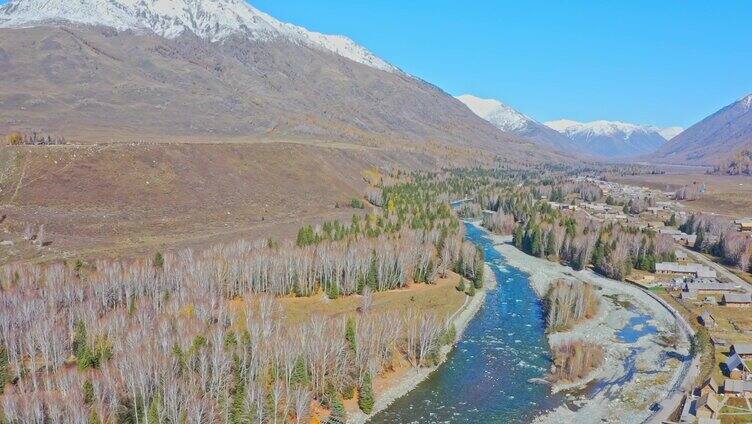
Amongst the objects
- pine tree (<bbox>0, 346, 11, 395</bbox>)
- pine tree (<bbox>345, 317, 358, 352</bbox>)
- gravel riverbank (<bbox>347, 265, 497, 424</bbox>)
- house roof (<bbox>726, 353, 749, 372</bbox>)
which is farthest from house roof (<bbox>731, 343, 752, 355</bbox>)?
pine tree (<bbox>0, 346, 11, 395</bbox>)

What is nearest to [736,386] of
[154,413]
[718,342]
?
[718,342]

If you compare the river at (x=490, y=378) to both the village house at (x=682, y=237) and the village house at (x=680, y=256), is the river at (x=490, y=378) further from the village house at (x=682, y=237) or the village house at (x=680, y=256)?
the village house at (x=682, y=237)

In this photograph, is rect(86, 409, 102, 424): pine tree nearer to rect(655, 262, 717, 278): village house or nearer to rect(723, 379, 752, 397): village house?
rect(723, 379, 752, 397): village house

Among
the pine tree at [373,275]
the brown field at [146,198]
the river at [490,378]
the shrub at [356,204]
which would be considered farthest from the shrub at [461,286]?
the shrub at [356,204]

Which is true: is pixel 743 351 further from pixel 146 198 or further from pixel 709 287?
pixel 146 198

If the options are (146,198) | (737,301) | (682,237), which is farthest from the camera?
(682,237)

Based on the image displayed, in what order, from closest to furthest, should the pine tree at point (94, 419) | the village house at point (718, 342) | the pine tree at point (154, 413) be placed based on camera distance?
the pine tree at point (94, 419)
the pine tree at point (154, 413)
the village house at point (718, 342)

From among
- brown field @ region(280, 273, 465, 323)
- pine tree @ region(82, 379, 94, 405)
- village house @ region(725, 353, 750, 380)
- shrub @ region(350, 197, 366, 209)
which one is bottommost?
village house @ region(725, 353, 750, 380)
